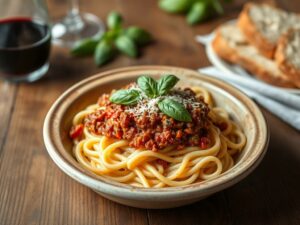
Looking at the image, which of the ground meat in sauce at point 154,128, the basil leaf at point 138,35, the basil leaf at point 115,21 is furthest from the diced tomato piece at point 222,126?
the basil leaf at point 115,21

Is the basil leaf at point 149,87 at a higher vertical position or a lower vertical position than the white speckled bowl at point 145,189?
higher

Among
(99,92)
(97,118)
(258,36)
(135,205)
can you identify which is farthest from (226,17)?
(135,205)

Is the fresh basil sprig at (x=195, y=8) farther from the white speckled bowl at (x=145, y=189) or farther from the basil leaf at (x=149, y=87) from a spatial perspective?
the basil leaf at (x=149, y=87)

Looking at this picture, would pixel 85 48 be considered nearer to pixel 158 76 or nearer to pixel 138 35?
pixel 138 35

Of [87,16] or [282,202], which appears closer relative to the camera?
[282,202]

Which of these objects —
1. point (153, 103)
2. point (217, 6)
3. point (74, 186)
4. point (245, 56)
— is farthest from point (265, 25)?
point (74, 186)

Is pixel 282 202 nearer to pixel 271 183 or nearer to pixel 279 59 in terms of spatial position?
pixel 271 183
